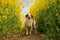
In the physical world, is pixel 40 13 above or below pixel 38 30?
above

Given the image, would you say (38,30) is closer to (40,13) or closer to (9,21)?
(40,13)

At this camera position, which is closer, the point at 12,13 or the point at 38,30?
the point at 12,13

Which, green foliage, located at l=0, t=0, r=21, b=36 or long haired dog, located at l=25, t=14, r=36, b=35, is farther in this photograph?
long haired dog, located at l=25, t=14, r=36, b=35

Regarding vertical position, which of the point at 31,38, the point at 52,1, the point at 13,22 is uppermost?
the point at 52,1

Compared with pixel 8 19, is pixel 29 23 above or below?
below

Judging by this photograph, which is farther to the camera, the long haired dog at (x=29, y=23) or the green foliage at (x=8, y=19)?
the long haired dog at (x=29, y=23)

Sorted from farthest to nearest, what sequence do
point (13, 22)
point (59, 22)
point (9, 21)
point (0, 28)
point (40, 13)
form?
point (40, 13) → point (13, 22) → point (9, 21) → point (0, 28) → point (59, 22)

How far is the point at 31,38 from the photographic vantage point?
1021 centimetres

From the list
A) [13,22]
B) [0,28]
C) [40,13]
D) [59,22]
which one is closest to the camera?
[59,22]

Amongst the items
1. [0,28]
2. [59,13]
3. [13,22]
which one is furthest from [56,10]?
[13,22]

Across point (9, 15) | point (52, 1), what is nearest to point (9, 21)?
point (9, 15)

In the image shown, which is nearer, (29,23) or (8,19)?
(8,19)

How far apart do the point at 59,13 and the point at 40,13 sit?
3.43 m

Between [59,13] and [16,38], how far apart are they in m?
2.63
